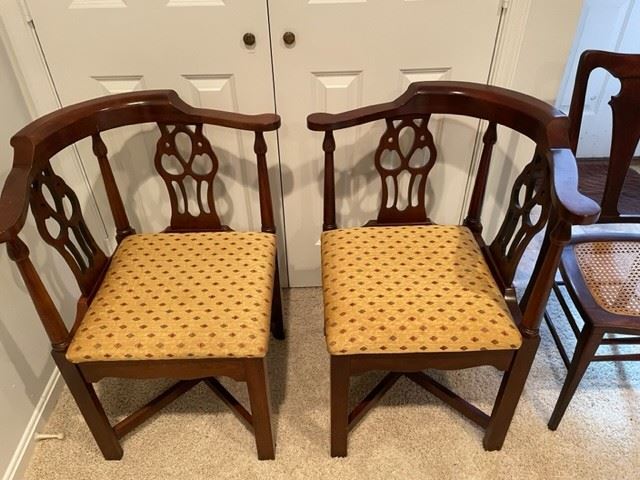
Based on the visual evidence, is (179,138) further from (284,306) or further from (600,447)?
(600,447)

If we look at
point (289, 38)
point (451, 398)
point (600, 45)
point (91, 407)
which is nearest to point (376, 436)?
point (451, 398)

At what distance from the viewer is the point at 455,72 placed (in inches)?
54.6

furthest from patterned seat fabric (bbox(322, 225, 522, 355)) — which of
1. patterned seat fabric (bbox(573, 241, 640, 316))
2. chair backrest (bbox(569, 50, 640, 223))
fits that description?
chair backrest (bbox(569, 50, 640, 223))

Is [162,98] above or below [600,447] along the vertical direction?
above

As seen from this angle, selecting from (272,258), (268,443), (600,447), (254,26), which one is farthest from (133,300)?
(600,447)

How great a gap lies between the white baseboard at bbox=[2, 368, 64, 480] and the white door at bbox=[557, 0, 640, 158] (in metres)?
2.34

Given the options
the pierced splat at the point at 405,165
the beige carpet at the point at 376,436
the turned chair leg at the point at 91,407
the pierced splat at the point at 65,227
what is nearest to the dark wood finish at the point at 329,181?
the pierced splat at the point at 405,165

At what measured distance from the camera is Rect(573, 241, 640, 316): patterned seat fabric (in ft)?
3.88

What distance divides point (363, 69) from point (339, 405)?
2.98 feet

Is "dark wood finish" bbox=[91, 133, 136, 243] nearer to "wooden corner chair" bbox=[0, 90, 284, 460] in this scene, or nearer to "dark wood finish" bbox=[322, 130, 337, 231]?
"wooden corner chair" bbox=[0, 90, 284, 460]

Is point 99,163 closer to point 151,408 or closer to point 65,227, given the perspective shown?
point 65,227

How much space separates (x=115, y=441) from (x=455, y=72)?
137 cm

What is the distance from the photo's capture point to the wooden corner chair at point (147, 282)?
40.4 inches

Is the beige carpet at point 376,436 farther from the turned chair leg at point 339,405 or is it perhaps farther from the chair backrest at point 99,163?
the chair backrest at point 99,163
